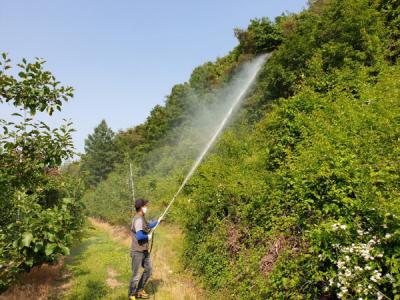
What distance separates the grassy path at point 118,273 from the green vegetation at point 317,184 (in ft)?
2.41

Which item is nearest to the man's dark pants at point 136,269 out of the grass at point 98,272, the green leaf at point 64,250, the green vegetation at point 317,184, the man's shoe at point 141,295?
the man's shoe at point 141,295

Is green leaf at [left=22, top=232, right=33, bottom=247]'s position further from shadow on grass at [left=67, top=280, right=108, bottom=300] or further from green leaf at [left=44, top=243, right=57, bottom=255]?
shadow on grass at [left=67, top=280, right=108, bottom=300]

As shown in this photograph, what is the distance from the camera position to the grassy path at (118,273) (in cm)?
941

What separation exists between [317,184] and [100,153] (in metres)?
72.4

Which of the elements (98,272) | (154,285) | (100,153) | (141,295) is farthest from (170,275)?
(100,153)

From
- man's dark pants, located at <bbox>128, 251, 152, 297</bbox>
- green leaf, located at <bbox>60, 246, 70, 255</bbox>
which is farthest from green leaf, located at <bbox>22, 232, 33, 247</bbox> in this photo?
man's dark pants, located at <bbox>128, 251, 152, 297</bbox>

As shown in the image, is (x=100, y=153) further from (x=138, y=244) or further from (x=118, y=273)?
(x=138, y=244)

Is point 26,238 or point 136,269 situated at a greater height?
point 26,238

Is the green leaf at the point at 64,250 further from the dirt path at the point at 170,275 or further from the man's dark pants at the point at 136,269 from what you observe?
the dirt path at the point at 170,275

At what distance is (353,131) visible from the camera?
Result: 7070 millimetres

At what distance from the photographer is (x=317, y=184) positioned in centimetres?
624

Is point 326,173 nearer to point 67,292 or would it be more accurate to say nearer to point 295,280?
point 295,280

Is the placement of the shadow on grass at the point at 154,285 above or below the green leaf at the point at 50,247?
below

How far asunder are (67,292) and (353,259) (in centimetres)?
917
